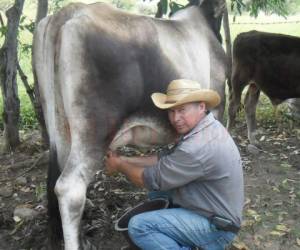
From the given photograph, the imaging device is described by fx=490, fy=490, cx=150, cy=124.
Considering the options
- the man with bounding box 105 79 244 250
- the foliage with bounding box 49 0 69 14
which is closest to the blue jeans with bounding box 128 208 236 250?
A: the man with bounding box 105 79 244 250

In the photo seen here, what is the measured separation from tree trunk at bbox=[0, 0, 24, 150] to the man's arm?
2815mm

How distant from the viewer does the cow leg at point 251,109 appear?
6.68 m

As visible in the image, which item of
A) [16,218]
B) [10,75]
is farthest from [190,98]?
[10,75]

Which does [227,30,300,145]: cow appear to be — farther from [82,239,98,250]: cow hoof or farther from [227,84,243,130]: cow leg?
[82,239,98,250]: cow hoof

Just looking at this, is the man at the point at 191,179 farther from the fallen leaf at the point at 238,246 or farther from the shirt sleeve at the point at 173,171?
the fallen leaf at the point at 238,246

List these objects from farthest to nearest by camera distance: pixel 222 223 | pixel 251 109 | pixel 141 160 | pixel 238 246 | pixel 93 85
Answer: pixel 251 109 < pixel 238 246 < pixel 141 160 < pixel 222 223 < pixel 93 85

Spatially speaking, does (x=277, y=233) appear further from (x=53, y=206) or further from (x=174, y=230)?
(x=53, y=206)

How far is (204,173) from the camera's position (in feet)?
10.1

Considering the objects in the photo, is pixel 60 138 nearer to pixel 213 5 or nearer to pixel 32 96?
pixel 213 5

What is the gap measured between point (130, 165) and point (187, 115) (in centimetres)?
52

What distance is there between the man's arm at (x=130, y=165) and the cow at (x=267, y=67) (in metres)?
3.44

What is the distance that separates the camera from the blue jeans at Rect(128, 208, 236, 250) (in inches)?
126

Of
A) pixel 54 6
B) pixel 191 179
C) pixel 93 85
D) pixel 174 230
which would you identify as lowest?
pixel 174 230

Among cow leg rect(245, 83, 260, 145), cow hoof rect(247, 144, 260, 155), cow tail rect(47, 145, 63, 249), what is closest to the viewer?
cow tail rect(47, 145, 63, 249)
